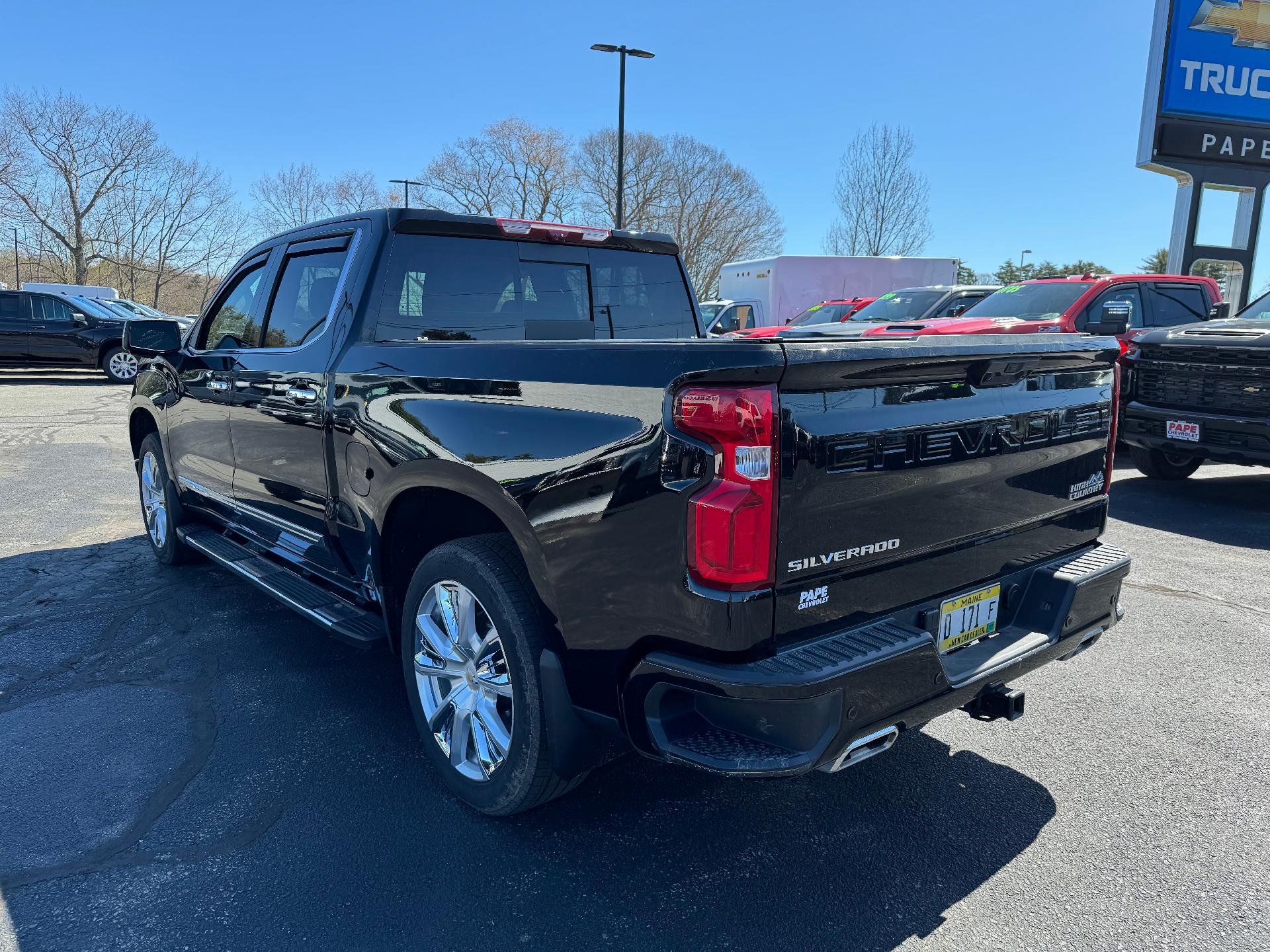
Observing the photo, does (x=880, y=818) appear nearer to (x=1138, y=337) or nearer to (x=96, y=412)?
(x=1138, y=337)

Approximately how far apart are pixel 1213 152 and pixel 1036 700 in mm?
17807

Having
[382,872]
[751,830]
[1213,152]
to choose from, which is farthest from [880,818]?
[1213,152]

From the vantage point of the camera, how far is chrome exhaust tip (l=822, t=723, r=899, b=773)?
2.18 metres

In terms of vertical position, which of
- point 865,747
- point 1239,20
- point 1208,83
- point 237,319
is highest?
point 1239,20

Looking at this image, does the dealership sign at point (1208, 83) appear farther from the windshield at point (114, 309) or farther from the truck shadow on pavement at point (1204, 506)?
the windshield at point (114, 309)

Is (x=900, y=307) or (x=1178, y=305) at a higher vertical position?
(x=1178, y=305)

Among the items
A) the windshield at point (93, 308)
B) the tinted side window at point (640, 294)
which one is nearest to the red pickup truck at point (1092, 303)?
the tinted side window at point (640, 294)

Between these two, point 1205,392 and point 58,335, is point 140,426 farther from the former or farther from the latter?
point 58,335

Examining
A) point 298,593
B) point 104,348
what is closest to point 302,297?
point 298,593

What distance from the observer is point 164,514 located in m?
5.51

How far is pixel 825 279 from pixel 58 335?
56.9ft

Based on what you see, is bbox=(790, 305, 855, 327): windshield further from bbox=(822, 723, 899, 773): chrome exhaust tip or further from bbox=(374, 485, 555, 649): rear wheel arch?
bbox=(822, 723, 899, 773): chrome exhaust tip

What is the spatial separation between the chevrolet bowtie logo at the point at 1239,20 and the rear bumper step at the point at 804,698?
1951 cm

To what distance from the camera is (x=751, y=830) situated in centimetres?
279
